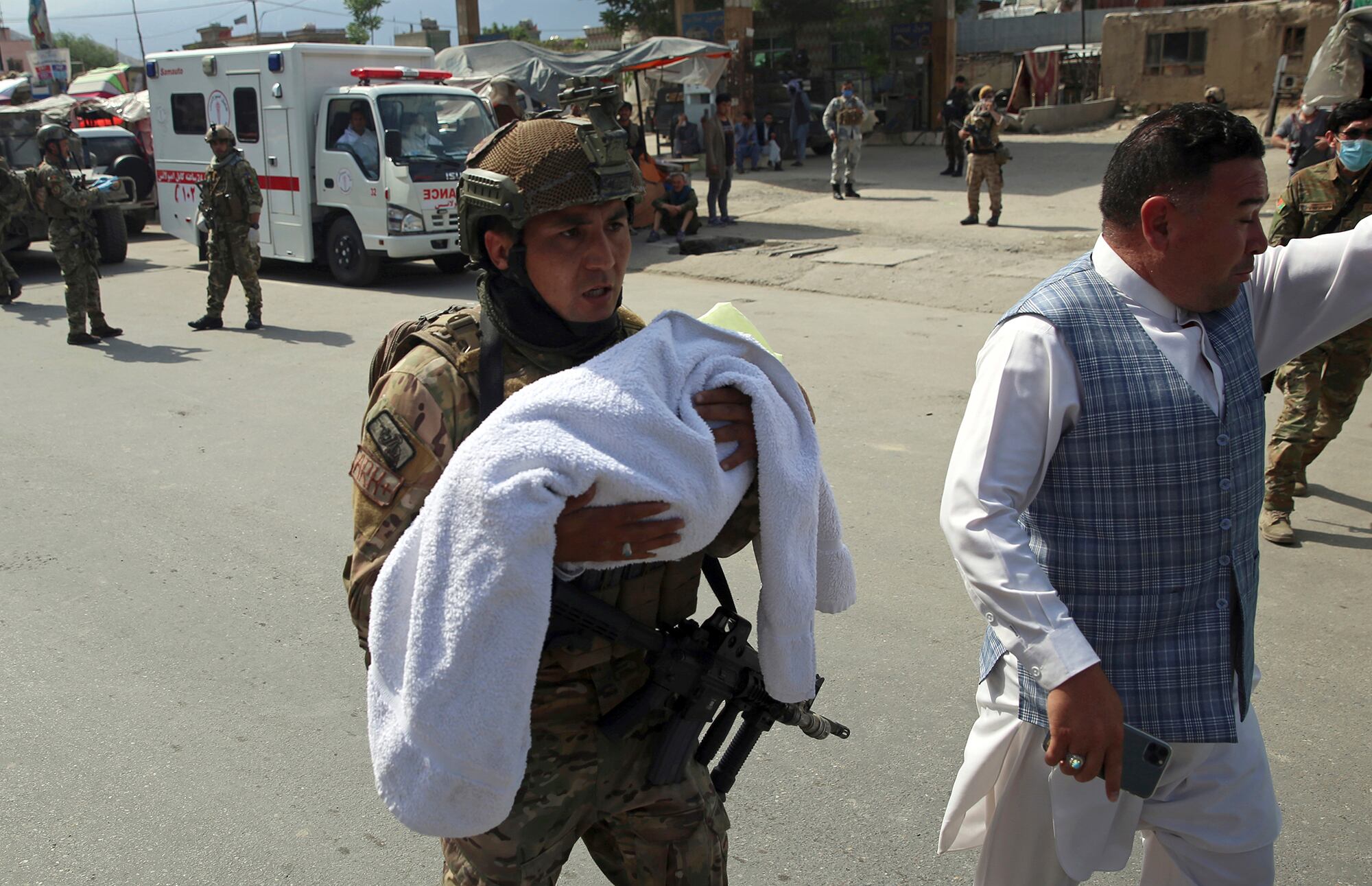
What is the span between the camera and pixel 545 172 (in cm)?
178

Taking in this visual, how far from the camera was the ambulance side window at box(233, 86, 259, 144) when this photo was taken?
1325 cm

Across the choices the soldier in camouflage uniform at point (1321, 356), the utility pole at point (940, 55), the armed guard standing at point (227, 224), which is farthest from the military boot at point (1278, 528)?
the utility pole at point (940, 55)

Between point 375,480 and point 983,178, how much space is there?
1374 cm

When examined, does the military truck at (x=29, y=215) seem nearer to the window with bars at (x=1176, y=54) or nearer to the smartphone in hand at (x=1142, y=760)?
the smartphone in hand at (x=1142, y=760)

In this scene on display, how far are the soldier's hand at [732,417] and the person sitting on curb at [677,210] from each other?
13.1 meters

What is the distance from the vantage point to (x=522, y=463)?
148 centimetres

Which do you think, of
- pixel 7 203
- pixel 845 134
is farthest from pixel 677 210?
pixel 7 203

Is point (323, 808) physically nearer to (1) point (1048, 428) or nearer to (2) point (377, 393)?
(2) point (377, 393)

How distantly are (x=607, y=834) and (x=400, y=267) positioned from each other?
516 inches

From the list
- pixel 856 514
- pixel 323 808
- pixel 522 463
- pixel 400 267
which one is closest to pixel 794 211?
pixel 400 267

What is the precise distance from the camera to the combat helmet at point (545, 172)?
1771mm

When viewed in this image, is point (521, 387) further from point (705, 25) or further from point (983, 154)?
point (705, 25)

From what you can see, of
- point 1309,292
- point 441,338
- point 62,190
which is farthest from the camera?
point 62,190

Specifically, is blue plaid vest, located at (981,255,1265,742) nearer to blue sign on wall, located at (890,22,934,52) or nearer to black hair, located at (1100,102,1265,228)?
black hair, located at (1100,102,1265,228)
